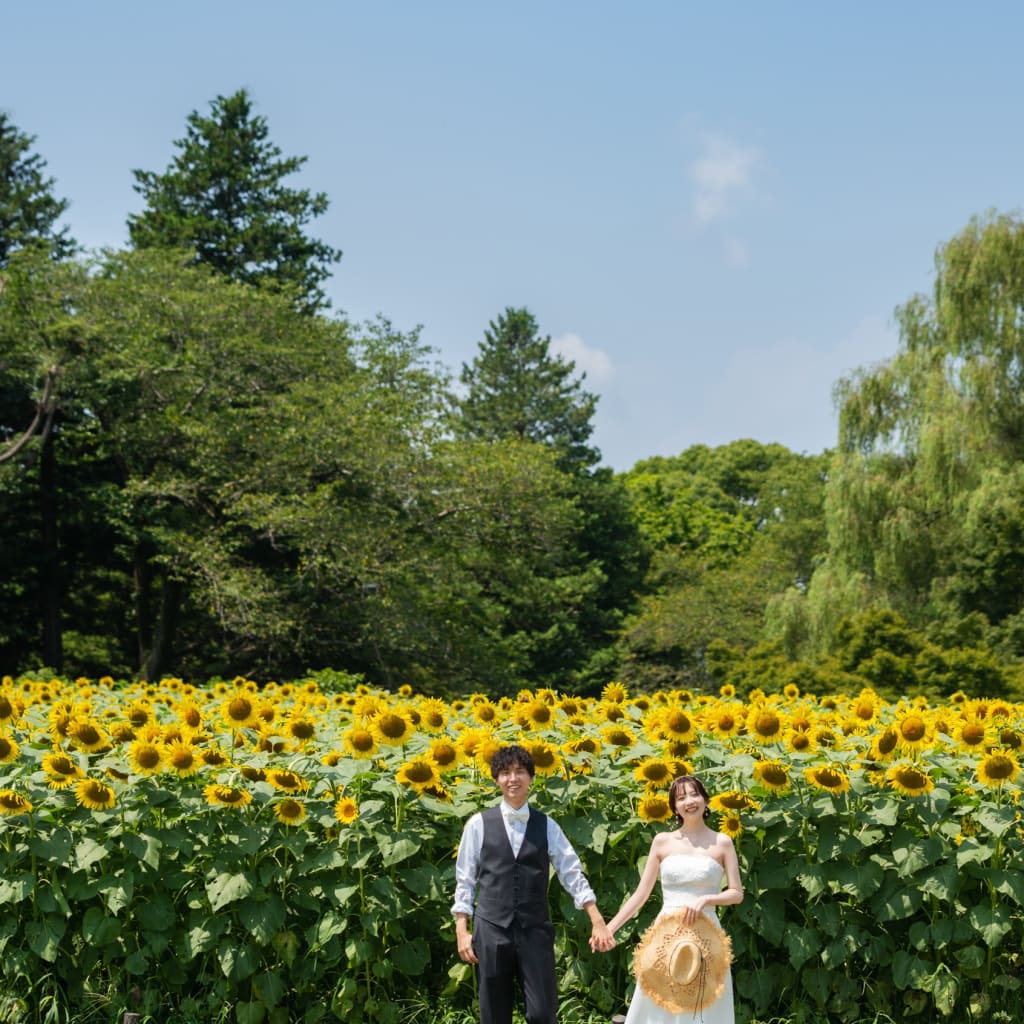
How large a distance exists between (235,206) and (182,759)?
3465 centimetres

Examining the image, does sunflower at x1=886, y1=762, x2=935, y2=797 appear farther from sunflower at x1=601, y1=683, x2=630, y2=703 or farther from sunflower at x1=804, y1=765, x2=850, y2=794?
sunflower at x1=601, y1=683, x2=630, y2=703

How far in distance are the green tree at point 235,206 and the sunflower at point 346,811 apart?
106ft

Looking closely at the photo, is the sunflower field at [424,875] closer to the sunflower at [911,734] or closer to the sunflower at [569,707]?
the sunflower at [911,734]

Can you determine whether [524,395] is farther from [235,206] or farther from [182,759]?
[182,759]

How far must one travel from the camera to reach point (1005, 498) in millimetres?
19016

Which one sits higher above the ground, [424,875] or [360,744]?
[360,744]

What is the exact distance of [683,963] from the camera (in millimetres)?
3807

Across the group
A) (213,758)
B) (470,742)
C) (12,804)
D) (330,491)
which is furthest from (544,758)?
(330,491)

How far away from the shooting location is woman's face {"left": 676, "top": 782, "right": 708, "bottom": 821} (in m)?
3.95

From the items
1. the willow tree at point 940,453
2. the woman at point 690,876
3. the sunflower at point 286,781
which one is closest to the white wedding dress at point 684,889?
the woman at point 690,876

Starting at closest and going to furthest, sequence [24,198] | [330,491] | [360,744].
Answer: [360,744] → [330,491] → [24,198]

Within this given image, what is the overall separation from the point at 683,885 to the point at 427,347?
20394mm

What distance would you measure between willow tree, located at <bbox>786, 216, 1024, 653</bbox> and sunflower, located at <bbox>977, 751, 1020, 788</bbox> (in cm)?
1536

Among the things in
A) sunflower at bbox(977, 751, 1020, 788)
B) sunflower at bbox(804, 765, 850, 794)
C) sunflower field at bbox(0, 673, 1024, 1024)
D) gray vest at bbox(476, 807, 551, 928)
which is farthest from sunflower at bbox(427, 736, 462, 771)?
sunflower at bbox(977, 751, 1020, 788)
